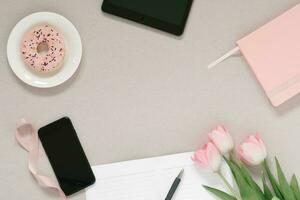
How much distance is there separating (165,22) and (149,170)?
0.89ft

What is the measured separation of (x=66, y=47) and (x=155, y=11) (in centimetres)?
17

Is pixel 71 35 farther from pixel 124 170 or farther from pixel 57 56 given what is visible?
pixel 124 170

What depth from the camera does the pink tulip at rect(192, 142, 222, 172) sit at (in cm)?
79

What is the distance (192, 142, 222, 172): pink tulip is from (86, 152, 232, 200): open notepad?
0.05 meters

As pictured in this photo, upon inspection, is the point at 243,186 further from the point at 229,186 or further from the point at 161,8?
the point at 161,8

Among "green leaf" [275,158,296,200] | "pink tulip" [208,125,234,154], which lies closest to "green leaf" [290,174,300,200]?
"green leaf" [275,158,296,200]

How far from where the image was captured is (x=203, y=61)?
0.85 meters

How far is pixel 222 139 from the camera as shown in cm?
79

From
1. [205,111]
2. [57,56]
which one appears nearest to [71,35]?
[57,56]

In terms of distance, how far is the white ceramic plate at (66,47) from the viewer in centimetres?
82

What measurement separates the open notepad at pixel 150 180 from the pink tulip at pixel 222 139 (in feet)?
0.19

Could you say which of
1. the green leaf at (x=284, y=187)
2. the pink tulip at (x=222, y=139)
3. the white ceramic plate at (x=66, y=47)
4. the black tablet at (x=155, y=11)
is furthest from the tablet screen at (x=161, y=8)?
the green leaf at (x=284, y=187)

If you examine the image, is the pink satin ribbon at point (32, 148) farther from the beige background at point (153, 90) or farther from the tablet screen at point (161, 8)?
the tablet screen at point (161, 8)

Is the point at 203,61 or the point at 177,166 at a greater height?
the point at 203,61
